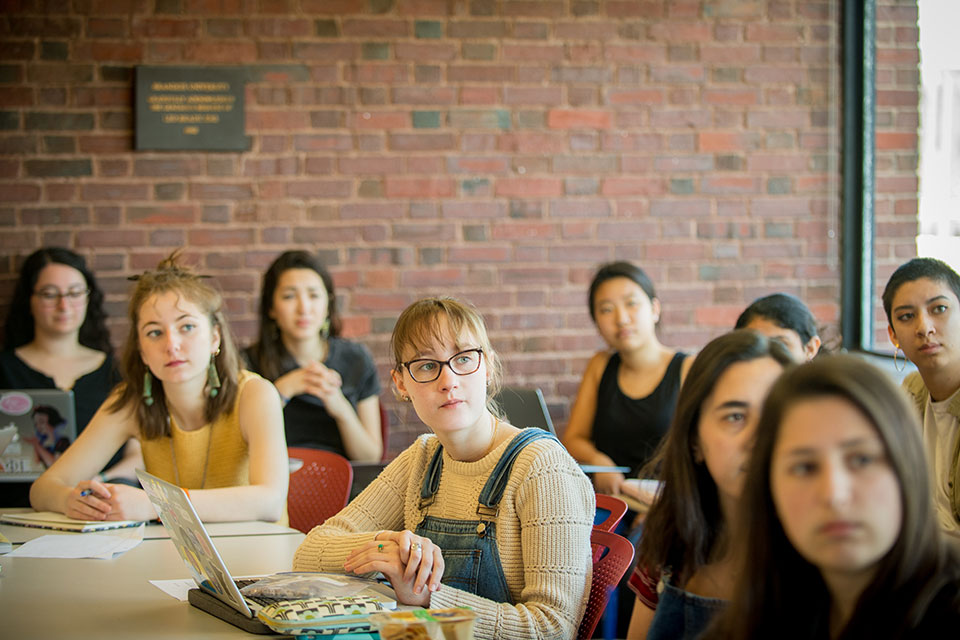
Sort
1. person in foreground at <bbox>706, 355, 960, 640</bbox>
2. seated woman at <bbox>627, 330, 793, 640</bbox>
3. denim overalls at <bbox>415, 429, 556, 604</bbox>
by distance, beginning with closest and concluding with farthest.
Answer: person in foreground at <bbox>706, 355, 960, 640</bbox>
seated woman at <bbox>627, 330, 793, 640</bbox>
denim overalls at <bbox>415, 429, 556, 604</bbox>

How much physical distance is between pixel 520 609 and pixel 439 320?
1.93ft

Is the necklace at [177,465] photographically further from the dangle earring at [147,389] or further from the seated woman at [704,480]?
the seated woman at [704,480]

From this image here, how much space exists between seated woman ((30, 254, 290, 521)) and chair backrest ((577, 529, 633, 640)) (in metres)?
0.97

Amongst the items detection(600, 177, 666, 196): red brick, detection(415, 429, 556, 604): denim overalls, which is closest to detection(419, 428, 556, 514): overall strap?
detection(415, 429, 556, 604): denim overalls

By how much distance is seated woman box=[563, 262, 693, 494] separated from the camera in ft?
11.6

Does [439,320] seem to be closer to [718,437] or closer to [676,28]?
[718,437]

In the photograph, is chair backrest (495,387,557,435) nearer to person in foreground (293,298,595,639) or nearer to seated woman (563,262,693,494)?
seated woman (563,262,693,494)

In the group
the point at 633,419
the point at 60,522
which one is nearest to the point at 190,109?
the point at 60,522

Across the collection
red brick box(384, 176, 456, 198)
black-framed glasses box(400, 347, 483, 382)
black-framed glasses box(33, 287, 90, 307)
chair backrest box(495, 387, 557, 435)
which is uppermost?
red brick box(384, 176, 456, 198)

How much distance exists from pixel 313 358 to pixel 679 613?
254 centimetres

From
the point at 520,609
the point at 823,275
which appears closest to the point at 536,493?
the point at 520,609

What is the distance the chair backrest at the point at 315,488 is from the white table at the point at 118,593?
0.53 meters

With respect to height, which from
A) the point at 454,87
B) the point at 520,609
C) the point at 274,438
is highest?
the point at 454,87

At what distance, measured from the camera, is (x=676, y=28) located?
162 inches
